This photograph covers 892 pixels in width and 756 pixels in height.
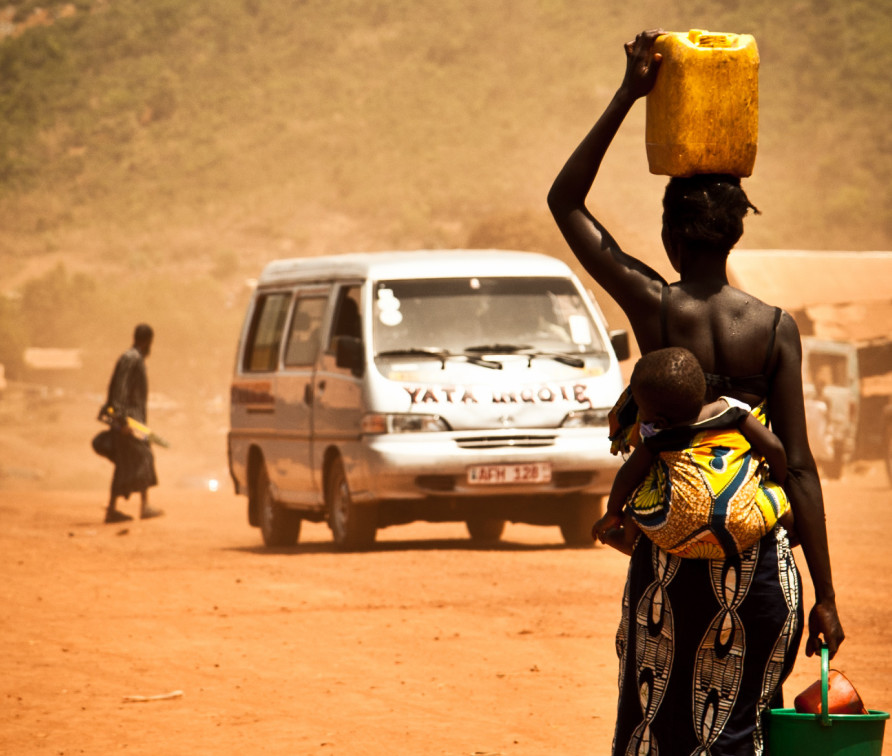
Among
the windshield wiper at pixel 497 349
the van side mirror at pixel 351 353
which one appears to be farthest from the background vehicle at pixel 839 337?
the van side mirror at pixel 351 353

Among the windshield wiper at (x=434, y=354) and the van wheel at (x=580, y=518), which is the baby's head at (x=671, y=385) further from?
the van wheel at (x=580, y=518)

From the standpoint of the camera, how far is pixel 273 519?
1459 centimetres

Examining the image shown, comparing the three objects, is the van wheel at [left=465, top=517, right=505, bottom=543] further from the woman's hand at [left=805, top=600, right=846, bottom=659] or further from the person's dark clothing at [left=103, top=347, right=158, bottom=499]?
the woman's hand at [left=805, top=600, right=846, bottom=659]

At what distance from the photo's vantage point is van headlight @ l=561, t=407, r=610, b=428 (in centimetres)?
1269

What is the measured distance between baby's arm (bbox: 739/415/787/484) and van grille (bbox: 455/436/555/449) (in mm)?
9071

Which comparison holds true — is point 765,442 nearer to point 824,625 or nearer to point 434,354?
point 824,625

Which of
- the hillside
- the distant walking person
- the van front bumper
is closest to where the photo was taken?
the van front bumper

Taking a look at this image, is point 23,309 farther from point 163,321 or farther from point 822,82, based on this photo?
point 822,82

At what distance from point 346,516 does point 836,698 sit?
9.79 meters

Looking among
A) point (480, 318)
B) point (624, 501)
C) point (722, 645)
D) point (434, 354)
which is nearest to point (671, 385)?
point (624, 501)

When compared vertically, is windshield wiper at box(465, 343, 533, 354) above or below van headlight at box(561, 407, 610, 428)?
above

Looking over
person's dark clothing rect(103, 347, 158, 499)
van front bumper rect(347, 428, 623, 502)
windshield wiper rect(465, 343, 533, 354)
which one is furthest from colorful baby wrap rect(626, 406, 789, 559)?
person's dark clothing rect(103, 347, 158, 499)

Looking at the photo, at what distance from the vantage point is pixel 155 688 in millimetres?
7477

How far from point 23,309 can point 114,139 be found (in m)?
29.4
